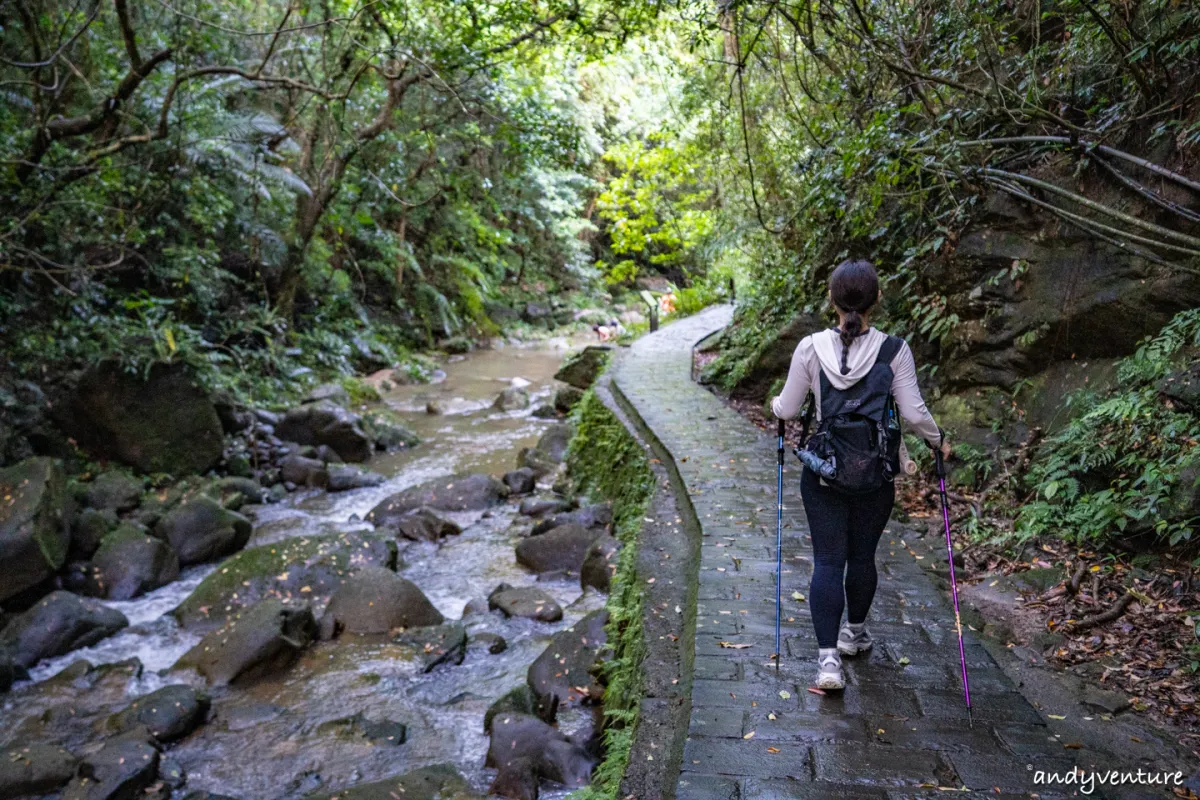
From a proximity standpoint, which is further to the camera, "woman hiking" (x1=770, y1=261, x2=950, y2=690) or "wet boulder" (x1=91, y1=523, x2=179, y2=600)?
"wet boulder" (x1=91, y1=523, x2=179, y2=600)

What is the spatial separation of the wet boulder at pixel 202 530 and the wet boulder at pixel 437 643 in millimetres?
3039

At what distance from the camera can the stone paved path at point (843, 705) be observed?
2754 millimetres

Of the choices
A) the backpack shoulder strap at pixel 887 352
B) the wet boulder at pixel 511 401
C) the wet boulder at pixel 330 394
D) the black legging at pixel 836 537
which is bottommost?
the wet boulder at pixel 511 401

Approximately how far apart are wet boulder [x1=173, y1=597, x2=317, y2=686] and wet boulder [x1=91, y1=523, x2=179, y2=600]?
5.59 ft

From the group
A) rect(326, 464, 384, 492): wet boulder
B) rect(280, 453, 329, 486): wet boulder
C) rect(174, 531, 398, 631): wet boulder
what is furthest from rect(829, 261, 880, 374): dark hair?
rect(280, 453, 329, 486): wet boulder

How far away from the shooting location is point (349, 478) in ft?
34.2

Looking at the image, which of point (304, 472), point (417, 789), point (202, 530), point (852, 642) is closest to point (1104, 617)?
point (852, 642)

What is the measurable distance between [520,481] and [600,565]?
11.7ft

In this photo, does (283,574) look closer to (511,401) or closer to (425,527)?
(425,527)

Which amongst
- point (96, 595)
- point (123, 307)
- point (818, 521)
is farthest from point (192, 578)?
point (818, 521)

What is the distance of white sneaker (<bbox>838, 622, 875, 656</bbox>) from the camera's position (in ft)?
11.6

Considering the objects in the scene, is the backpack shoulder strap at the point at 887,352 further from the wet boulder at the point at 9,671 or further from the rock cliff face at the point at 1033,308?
the wet boulder at the point at 9,671

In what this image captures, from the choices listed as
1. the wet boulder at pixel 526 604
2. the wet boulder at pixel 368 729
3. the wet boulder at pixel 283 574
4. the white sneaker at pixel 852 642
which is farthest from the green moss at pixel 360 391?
the white sneaker at pixel 852 642

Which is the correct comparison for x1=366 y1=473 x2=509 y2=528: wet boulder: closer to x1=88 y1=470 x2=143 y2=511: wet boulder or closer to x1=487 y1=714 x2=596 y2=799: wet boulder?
x1=88 y1=470 x2=143 y2=511: wet boulder
